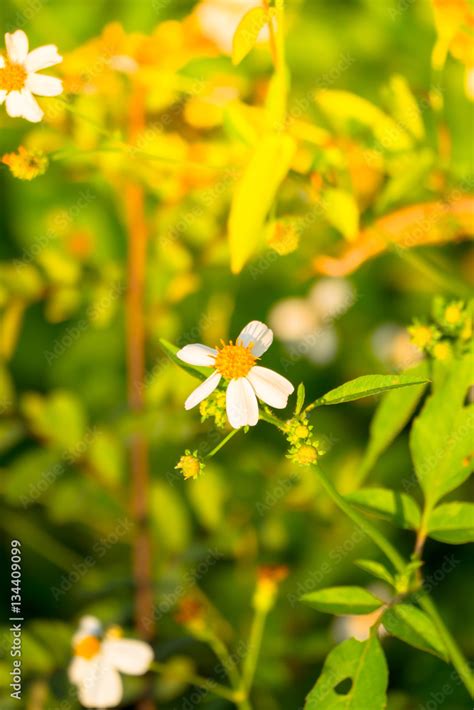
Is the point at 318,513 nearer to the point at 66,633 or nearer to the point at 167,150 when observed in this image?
the point at 66,633

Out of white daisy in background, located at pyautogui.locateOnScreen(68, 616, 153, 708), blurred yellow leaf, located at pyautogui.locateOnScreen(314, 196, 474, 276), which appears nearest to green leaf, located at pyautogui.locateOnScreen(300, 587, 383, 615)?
white daisy in background, located at pyautogui.locateOnScreen(68, 616, 153, 708)

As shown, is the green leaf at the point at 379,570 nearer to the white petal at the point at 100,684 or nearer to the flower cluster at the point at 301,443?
the flower cluster at the point at 301,443

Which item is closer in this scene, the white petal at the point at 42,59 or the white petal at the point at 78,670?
the white petal at the point at 42,59

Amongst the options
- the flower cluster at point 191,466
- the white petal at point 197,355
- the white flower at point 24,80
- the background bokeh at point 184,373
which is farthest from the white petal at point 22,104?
the flower cluster at point 191,466

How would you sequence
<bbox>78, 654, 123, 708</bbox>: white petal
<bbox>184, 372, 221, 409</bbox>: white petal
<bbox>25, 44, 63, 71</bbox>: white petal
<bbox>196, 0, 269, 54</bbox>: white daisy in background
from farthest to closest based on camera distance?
<bbox>196, 0, 269, 54</bbox>: white daisy in background → <bbox>78, 654, 123, 708</bbox>: white petal → <bbox>25, 44, 63, 71</bbox>: white petal → <bbox>184, 372, 221, 409</bbox>: white petal

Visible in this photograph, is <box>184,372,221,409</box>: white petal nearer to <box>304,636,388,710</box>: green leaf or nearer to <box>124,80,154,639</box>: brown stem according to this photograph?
<box>304,636,388,710</box>: green leaf

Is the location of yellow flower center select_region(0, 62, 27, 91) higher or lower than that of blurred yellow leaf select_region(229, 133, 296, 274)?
higher

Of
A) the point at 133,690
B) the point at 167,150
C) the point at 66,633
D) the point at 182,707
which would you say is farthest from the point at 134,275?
the point at 182,707
